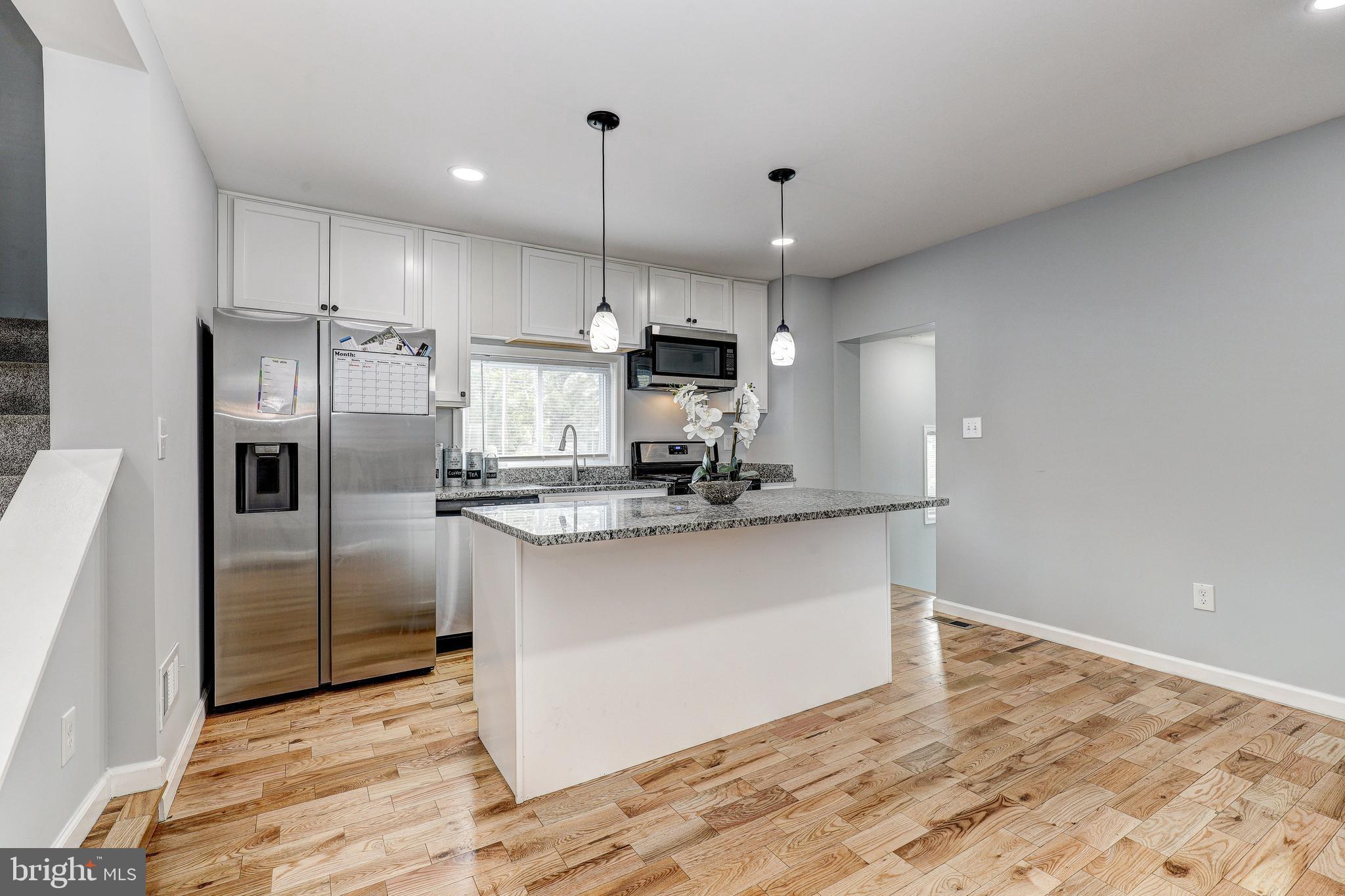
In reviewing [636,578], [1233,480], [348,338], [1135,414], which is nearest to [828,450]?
[1135,414]

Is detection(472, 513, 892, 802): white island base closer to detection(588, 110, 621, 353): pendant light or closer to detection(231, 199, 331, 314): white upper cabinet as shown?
detection(588, 110, 621, 353): pendant light

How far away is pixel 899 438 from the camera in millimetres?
5320

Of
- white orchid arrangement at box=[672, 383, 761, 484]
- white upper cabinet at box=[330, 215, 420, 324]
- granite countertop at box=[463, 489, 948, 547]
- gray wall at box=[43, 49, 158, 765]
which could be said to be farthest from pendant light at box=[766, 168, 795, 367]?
gray wall at box=[43, 49, 158, 765]

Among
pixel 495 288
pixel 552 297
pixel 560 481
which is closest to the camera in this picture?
pixel 495 288

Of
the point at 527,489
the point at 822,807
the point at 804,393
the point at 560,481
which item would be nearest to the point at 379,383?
the point at 527,489

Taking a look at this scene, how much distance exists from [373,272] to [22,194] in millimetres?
1503

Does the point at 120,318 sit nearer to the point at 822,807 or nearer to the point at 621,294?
the point at 822,807

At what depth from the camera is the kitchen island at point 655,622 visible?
2.00m

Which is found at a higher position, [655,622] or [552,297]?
[552,297]

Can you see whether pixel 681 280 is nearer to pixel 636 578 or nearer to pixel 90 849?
pixel 636 578

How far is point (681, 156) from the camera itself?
285cm

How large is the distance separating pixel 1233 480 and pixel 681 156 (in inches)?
114

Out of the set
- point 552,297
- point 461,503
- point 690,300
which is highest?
point 690,300

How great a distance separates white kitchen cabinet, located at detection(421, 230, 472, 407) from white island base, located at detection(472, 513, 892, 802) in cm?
153
